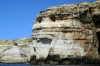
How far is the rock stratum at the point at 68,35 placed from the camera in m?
44.3

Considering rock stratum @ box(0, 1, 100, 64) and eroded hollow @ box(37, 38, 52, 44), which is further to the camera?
eroded hollow @ box(37, 38, 52, 44)

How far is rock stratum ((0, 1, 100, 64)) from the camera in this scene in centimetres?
4428

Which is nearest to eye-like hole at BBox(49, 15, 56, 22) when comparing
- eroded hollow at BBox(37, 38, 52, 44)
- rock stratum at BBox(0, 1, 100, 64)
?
rock stratum at BBox(0, 1, 100, 64)

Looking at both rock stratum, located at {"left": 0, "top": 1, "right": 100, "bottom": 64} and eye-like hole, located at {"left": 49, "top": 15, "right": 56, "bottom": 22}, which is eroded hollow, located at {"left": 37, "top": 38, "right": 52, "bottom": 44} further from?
eye-like hole, located at {"left": 49, "top": 15, "right": 56, "bottom": 22}

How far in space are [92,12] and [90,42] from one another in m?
5.91

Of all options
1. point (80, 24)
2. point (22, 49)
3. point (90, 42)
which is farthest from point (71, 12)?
point (22, 49)

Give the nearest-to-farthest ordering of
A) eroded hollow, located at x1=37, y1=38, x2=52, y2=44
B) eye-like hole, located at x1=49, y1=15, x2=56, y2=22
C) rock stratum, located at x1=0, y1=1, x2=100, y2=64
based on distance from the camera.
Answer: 1. rock stratum, located at x1=0, y1=1, x2=100, y2=64
2. eroded hollow, located at x1=37, y1=38, x2=52, y2=44
3. eye-like hole, located at x1=49, y1=15, x2=56, y2=22

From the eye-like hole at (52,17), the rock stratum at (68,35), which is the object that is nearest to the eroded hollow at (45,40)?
the rock stratum at (68,35)

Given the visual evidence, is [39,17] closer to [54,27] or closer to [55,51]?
[54,27]

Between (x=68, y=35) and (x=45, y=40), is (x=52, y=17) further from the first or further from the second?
(x=68, y=35)

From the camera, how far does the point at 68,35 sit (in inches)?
1772

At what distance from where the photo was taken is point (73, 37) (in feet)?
147

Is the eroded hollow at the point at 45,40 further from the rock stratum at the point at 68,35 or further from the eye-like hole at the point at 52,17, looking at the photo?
the eye-like hole at the point at 52,17

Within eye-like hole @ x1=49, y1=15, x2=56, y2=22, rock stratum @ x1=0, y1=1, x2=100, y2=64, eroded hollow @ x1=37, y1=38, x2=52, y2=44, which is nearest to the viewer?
rock stratum @ x1=0, y1=1, x2=100, y2=64
